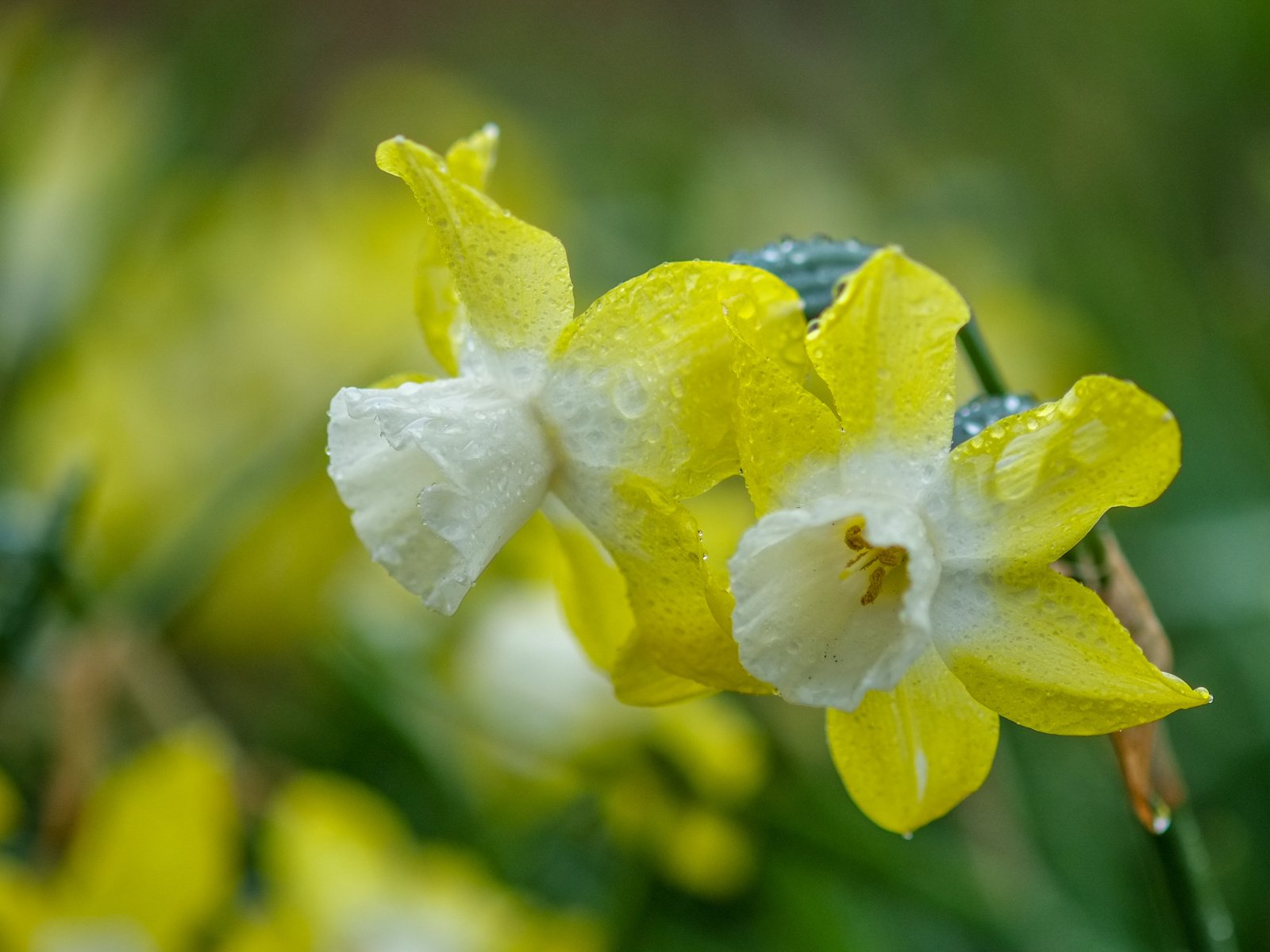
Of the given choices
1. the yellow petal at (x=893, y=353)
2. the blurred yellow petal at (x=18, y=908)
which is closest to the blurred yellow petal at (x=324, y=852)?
the blurred yellow petal at (x=18, y=908)

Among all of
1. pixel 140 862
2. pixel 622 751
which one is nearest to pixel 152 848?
pixel 140 862

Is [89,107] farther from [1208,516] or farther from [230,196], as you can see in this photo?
[1208,516]

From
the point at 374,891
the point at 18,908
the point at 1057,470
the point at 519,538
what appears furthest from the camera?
the point at 519,538

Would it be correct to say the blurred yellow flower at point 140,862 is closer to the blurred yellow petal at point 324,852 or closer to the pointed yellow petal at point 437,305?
the blurred yellow petal at point 324,852

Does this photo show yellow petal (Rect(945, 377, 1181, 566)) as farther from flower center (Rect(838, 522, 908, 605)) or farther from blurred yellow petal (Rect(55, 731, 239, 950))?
blurred yellow petal (Rect(55, 731, 239, 950))

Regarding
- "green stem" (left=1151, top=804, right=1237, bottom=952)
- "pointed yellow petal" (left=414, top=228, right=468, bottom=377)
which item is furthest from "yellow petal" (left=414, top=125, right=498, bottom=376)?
"green stem" (left=1151, top=804, right=1237, bottom=952)

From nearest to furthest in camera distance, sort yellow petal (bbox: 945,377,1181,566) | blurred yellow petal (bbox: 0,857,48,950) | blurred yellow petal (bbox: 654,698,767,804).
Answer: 1. yellow petal (bbox: 945,377,1181,566)
2. blurred yellow petal (bbox: 0,857,48,950)
3. blurred yellow petal (bbox: 654,698,767,804)

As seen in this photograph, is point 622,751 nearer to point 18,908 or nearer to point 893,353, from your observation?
point 18,908
